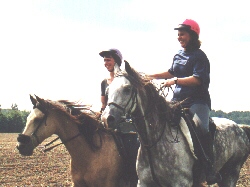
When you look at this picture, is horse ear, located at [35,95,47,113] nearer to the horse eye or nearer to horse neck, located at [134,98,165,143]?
horse neck, located at [134,98,165,143]

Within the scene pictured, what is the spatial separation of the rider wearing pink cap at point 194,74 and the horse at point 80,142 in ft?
5.94

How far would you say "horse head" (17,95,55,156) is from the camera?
24.4 feet

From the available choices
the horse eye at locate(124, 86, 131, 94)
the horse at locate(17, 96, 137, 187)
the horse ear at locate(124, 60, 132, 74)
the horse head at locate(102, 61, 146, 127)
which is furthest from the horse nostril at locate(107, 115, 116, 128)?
the horse at locate(17, 96, 137, 187)

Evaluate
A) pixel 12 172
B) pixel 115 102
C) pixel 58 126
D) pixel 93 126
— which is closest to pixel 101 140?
pixel 93 126

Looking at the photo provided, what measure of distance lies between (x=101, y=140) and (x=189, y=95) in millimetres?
2114

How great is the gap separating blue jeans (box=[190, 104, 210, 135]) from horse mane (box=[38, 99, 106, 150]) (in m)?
2.11

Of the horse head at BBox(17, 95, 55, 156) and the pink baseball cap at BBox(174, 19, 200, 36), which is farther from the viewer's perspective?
the horse head at BBox(17, 95, 55, 156)

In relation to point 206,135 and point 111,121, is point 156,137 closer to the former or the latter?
point 206,135

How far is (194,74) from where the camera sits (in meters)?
6.51

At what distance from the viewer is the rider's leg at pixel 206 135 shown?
6680mm

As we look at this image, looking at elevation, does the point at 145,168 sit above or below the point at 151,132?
below

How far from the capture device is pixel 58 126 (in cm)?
793

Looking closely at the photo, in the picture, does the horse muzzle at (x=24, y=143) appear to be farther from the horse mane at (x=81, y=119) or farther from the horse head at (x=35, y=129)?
the horse mane at (x=81, y=119)

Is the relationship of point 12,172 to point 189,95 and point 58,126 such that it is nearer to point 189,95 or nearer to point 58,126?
point 58,126
